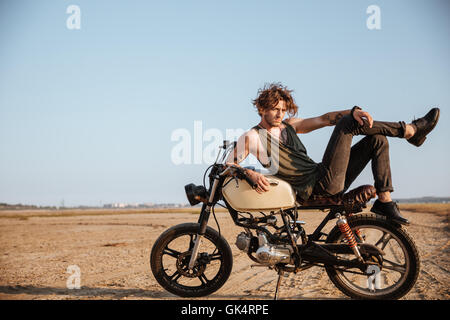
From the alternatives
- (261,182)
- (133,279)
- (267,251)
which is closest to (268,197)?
(261,182)

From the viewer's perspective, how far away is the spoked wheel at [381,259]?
12.1 ft

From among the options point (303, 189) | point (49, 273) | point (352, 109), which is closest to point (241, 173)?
point (303, 189)

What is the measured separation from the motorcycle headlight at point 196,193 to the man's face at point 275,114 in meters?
1.12

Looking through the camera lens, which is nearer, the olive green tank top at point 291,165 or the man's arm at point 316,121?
the olive green tank top at point 291,165

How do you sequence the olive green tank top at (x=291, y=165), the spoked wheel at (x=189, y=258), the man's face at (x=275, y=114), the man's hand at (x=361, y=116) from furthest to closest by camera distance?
the spoked wheel at (x=189, y=258) → the man's face at (x=275, y=114) → the olive green tank top at (x=291, y=165) → the man's hand at (x=361, y=116)

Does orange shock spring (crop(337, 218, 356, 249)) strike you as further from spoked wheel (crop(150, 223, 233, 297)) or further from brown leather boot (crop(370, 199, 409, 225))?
spoked wheel (crop(150, 223, 233, 297))

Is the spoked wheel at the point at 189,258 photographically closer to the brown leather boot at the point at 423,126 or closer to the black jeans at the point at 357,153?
the black jeans at the point at 357,153

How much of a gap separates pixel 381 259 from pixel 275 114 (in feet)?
6.33

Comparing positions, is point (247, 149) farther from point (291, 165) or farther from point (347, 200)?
point (347, 200)

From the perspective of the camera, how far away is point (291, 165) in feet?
12.9

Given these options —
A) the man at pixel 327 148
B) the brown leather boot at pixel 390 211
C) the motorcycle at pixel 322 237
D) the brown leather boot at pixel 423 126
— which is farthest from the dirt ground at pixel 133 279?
the brown leather boot at pixel 423 126
